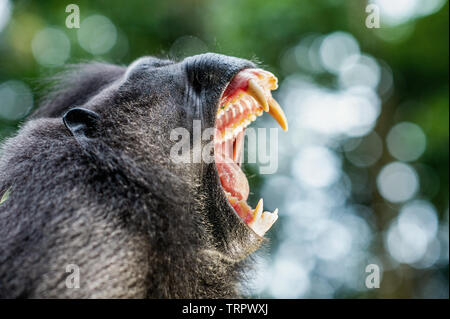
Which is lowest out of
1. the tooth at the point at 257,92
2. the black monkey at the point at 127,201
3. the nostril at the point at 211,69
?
the black monkey at the point at 127,201

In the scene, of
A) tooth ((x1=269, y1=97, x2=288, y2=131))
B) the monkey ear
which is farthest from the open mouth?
the monkey ear

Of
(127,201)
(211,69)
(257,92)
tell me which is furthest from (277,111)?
(127,201)

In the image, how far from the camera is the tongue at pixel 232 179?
7.89ft

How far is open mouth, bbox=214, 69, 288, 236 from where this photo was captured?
2.24 meters

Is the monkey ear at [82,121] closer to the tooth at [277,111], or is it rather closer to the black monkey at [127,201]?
the black monkey at [127,201]

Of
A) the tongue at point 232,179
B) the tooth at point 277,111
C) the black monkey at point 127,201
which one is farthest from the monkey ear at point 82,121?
the tooth at point 277,111

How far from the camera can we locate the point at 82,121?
2.13m

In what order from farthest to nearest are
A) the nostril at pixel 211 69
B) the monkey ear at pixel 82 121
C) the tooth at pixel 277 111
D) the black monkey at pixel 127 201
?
the tooth at pixel 277 111 → the nostril at pixel 211 69 → the monkey ear at pixel 82 121 → the black monkey at pixel 127 201

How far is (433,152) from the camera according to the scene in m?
8.97

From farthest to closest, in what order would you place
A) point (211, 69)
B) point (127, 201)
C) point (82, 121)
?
point (211, 69)
point (82, 121)
point (127, 201)

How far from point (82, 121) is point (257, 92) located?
2.90ft

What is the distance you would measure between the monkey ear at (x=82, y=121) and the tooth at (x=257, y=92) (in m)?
0.79

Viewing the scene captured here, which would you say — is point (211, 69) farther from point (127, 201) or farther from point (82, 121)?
point (127, 201)
